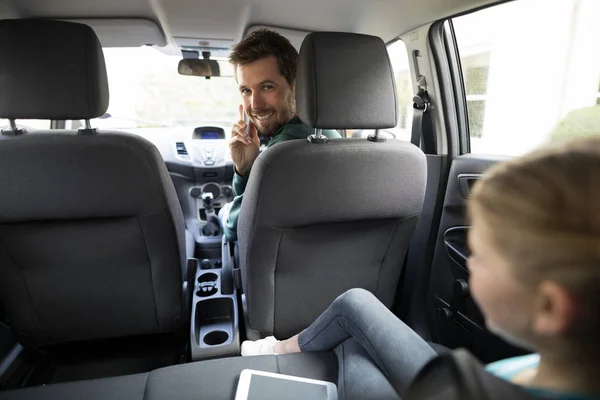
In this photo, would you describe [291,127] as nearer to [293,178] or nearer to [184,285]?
[293,178]

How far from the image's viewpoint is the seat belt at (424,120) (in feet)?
6.70

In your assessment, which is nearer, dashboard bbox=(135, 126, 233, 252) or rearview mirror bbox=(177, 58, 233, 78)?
rearview mirror bbox=(177, 58, 233, 78)

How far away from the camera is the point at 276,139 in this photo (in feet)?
5.45

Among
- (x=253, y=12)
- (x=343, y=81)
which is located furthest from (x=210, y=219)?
(x=343, y=81)

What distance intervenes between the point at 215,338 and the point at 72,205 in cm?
84

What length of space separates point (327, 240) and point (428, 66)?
1059 mm

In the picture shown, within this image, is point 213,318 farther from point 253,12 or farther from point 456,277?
point 253,12

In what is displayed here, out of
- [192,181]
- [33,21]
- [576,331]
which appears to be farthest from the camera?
[192,181]

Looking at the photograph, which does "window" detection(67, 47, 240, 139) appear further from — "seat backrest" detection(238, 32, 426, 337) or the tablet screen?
the tablet screen

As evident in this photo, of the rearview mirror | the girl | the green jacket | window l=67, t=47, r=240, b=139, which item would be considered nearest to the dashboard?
window l=67, t=47, r=240, b=139

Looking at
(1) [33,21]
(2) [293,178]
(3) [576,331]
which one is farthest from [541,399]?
(1) [33,21]

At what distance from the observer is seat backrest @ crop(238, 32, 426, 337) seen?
4.40 ft

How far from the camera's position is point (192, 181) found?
311 cm

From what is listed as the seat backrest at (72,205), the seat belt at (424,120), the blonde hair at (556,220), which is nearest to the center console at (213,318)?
the seat backrest at (72,205)
